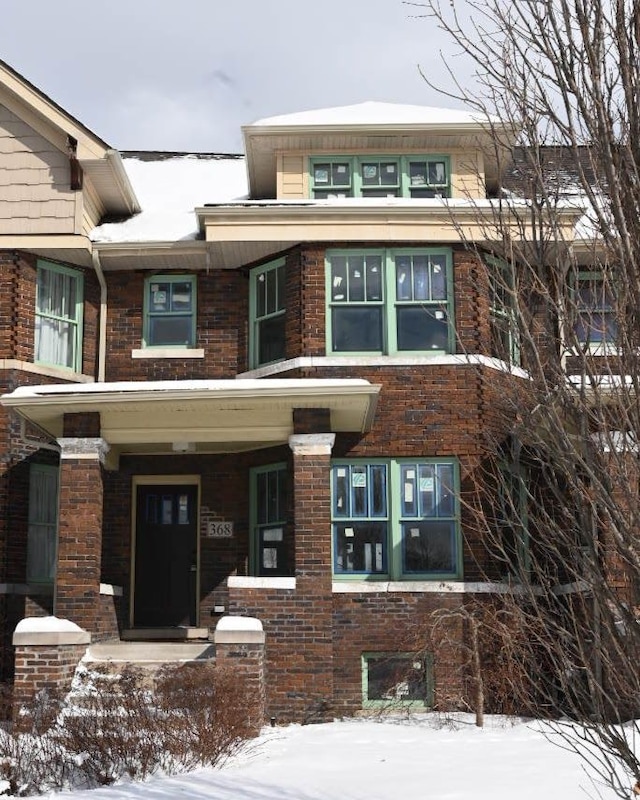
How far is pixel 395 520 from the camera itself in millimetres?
13320

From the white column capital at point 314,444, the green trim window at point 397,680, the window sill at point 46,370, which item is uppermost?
the window sill at point 46,370

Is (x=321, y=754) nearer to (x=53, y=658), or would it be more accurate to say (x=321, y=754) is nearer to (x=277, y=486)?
(x=53, y=658)

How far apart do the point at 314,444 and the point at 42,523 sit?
14.9 feet

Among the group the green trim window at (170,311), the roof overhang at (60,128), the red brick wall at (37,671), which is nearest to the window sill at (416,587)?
the red brick wall at (37,671)

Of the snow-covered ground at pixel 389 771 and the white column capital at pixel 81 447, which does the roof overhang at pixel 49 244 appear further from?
the snow-covered ground at pixel 389 771

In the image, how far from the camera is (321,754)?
9.45 meters

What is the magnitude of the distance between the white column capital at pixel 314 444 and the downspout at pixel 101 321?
3.79m

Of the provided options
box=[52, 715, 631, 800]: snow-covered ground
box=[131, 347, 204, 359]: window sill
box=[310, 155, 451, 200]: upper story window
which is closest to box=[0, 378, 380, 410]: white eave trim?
box=[131, 347, 204, 359]: window sill

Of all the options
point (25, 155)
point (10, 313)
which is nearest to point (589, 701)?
point (10, 313)

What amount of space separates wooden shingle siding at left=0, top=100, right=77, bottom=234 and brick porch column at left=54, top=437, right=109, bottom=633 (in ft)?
12.5

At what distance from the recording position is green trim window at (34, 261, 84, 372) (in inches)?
584

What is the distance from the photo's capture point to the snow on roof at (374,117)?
14.8 m

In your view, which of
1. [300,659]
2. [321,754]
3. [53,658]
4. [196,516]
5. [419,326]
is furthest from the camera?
[196,516]

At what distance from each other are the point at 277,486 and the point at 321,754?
511 centimetres
